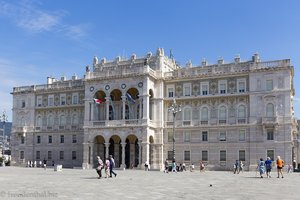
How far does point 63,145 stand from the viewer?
230 feet

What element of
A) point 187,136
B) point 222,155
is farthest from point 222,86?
point 222,155

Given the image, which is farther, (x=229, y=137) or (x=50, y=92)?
(x=50, y=92)

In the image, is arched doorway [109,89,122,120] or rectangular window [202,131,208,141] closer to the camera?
rectangular window [202,131,208,141]

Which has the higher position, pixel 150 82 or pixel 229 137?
pixel 150 82

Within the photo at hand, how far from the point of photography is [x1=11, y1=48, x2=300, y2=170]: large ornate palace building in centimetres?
5509

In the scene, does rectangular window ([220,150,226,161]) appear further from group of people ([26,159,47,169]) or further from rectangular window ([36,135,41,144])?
rectangular window ([36,135,41,144])

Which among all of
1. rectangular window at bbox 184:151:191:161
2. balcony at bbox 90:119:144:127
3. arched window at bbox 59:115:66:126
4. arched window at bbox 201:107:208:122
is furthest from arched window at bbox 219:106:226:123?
arched window at bbox 59:115:66:126

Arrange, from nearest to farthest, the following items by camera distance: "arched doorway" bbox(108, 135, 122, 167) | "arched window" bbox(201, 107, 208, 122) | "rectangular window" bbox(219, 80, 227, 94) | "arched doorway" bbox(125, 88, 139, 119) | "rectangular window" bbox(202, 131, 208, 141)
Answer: "rectangular window" bbox(219, 80, 227, 94), "rectangular window" bbox(202, 131, 208, 141), "arched window" bbox(201, 107, 208, 122), "arched doorway" bbox(125, 88, 139, 119), "arched doorway" bbox(108, 135, 122, 167)

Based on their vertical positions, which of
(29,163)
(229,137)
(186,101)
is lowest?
(29,163)

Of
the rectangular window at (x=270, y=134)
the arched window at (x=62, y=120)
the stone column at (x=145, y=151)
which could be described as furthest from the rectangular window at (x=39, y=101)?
the rectangular window at (x=270, y=134)

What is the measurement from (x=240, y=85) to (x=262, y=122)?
618 centimetres

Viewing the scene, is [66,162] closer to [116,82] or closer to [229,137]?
[116,82]

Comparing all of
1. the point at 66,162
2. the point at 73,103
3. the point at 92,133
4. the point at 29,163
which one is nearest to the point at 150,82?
the point at 92,133

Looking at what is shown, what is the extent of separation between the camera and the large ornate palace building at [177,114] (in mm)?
55094
